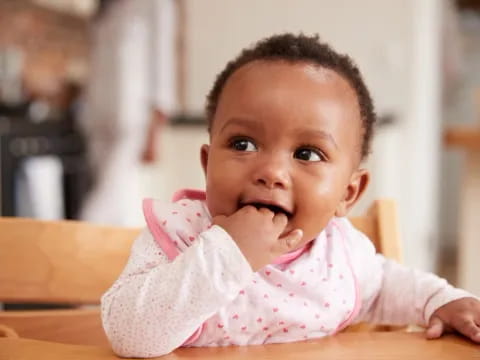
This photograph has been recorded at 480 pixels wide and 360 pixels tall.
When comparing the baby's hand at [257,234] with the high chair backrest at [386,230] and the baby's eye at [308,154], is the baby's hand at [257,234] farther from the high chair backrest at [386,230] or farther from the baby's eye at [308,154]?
the high chair backrest at [386,230]

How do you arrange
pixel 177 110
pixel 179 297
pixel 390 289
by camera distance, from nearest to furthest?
pixel 179 297, pixel 390 289, pixel 177 110

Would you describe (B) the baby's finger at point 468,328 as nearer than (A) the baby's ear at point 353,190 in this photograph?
Yes

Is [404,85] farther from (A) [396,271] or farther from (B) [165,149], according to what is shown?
(A) [396,271]

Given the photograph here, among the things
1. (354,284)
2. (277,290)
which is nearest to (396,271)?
(354,284)

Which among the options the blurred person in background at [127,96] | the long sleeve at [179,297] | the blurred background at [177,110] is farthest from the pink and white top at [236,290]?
the blurred person in background at [127,96]

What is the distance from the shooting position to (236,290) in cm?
70

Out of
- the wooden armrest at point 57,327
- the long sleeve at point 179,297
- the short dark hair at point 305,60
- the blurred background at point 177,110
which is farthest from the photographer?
the blurred background at point 177,110

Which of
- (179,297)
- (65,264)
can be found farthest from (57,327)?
(179,297)

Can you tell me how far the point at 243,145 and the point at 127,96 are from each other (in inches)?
99.2

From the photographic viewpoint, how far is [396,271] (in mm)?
953

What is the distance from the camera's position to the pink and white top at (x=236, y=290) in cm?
→ 70

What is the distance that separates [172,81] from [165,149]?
13.0 inches

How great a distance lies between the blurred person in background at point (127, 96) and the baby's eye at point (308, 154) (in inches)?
97.0

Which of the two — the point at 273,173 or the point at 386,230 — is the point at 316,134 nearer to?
the point at 273,173
